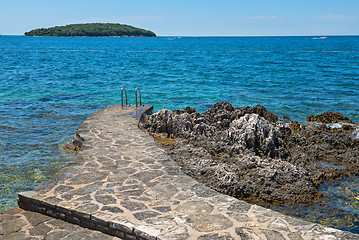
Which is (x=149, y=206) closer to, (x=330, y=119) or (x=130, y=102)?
(x=330, y=119)

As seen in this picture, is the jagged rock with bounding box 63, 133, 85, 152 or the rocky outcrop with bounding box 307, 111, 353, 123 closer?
the jagged rock with bounding box 63, 133, 85, 152

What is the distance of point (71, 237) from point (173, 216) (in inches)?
77.4

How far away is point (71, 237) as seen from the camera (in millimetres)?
6535

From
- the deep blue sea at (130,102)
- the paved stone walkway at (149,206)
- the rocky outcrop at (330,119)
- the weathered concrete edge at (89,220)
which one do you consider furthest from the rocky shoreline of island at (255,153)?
the weathered concrete edge at (89,220)

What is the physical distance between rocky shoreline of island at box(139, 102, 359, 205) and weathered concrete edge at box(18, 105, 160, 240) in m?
3.35

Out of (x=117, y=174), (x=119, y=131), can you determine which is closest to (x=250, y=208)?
(x=117, y=174)

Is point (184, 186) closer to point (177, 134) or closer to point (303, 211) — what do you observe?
point (303, 211)

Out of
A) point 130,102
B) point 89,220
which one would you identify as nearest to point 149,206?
point 89,220

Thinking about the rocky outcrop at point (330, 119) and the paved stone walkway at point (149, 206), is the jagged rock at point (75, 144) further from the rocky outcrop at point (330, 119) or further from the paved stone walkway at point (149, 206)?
the rocky outcrop at point (330, 119)

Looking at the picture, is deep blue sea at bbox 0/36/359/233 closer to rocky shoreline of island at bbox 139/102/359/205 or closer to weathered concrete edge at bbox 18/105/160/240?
rocky shoreline of island at bbox 139/102/359/205

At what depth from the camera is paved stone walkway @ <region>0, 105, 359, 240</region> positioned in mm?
6270

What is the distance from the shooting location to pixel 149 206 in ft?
23.6

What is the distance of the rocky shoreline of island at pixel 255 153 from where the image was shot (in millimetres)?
9328

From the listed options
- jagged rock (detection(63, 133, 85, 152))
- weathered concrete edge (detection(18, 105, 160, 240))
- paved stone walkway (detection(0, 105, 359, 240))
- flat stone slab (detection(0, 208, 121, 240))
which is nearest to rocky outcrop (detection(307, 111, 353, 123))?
paved stone walkway (detection(0, 105, 359, 240))
